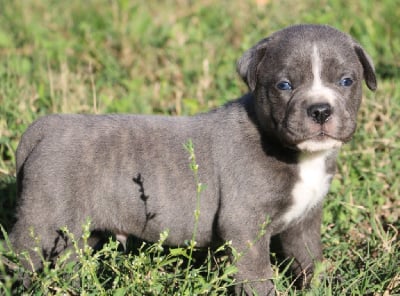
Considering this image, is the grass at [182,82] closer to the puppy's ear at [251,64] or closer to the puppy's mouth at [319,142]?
the puppy's mouth at [319,142]

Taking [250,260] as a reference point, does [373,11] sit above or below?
above

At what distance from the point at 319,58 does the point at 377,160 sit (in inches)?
87.0

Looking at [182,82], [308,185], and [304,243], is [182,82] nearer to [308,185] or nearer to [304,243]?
[304,243]

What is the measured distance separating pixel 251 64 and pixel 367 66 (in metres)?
0.84

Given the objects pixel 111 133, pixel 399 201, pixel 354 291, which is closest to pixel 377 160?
pixel 399 201

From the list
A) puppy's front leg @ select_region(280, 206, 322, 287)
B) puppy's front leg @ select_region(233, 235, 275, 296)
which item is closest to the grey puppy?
puppy's front leg @ select_region(233, 235, 275, 296)

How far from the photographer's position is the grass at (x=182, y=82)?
512 cm

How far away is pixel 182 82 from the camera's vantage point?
838 centimetres

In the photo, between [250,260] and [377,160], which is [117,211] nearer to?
[250,260]

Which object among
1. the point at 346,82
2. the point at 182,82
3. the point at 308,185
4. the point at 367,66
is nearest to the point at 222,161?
the point at 308,185

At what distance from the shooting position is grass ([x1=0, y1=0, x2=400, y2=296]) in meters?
5.12

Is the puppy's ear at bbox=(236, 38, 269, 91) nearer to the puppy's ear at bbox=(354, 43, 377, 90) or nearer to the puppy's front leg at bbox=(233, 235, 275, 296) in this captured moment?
the puppy's ear at bbox=(354, 43, 377, 90)

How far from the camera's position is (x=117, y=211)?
5043 millimetres

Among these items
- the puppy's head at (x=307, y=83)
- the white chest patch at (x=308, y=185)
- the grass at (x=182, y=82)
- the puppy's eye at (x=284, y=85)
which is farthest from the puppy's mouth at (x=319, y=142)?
the grass at (x=182, y=82)
